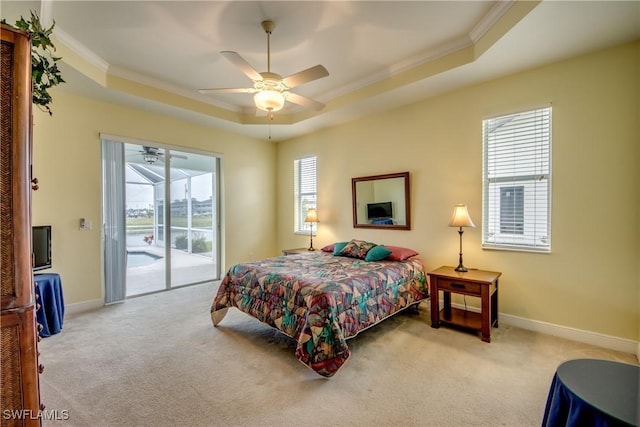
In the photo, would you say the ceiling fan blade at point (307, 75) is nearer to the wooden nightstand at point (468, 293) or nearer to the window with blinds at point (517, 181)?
the window with blinds at point (517, 181)

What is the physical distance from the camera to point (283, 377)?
223 cm

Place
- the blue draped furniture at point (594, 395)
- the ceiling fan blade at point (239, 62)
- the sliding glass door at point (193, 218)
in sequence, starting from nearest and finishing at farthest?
the blue draped furniture at point (594, 395)
the ceiling fan blade at point (239, 62)
the sliding glass door at point (193, 218)

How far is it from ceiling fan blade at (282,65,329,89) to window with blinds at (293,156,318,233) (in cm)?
278

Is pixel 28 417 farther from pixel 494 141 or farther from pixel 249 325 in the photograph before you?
pixel 494 141

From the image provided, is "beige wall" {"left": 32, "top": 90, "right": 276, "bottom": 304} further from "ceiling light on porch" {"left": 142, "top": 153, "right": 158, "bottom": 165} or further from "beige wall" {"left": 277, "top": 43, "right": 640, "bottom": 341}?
"beige wall" {"left": 277, "top": 43, "right": 640, "bottom": 341}

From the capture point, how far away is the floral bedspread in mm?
2238

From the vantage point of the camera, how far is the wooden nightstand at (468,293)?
2.78 m

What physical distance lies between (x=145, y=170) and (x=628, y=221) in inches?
228

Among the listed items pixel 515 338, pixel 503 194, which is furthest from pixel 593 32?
pixel 515 338

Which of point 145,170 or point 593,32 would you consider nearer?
point 593,32

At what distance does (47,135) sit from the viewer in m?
3.46

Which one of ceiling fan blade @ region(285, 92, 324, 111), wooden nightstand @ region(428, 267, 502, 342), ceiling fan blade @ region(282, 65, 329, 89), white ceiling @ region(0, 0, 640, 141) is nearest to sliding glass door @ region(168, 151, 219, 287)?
white ceiling @ region(0, 0, 640, 141)

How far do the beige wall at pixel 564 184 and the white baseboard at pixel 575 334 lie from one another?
50 millimetres

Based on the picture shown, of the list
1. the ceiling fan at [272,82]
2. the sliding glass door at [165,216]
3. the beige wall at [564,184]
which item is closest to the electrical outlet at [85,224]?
the sliding glass door at [165,216]
